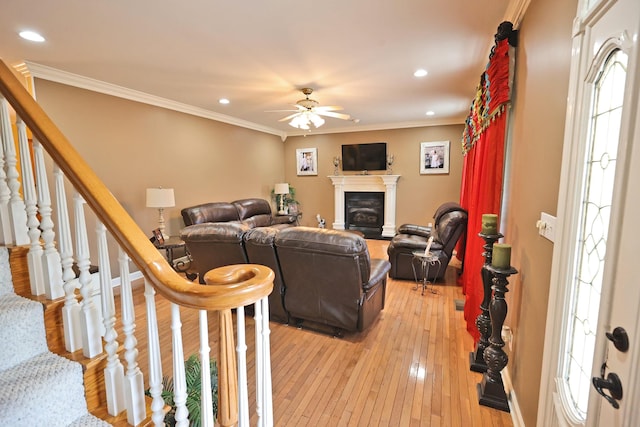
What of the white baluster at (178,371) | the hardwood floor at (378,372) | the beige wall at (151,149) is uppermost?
the beige wall at (151,149)

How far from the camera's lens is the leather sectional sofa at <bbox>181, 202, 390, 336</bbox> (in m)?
2.29

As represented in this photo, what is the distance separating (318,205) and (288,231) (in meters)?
5.17

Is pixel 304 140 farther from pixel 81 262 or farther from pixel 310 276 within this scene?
pixel 81 262

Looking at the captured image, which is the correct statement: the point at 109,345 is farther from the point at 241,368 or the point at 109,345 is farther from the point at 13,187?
the point at 13,187

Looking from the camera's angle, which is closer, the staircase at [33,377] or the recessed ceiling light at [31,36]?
the staircase at [33,377]

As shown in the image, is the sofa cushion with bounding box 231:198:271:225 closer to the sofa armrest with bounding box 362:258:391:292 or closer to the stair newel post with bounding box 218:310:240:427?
the sofa armrest with bounding box 362:258:391:292

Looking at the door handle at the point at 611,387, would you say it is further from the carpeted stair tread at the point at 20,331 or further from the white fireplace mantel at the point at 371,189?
the white fireplace mantel at the point at 371,189

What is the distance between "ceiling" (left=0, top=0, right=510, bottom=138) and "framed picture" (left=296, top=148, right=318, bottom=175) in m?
3.12

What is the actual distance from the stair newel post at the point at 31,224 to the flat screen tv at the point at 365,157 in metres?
6.23

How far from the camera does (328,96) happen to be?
4.30m

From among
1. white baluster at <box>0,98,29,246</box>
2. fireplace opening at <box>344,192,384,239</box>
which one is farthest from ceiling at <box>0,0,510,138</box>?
fireplace opening at <box>344,192,384,239</box>

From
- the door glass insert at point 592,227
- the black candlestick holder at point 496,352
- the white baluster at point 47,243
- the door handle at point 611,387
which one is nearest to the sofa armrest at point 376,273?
the black candlestick holder at point 496,352

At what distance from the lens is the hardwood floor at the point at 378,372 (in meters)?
1.74

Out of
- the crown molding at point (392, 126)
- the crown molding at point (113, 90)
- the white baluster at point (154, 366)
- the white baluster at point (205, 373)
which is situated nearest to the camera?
the white baluster at point (205, 373)
